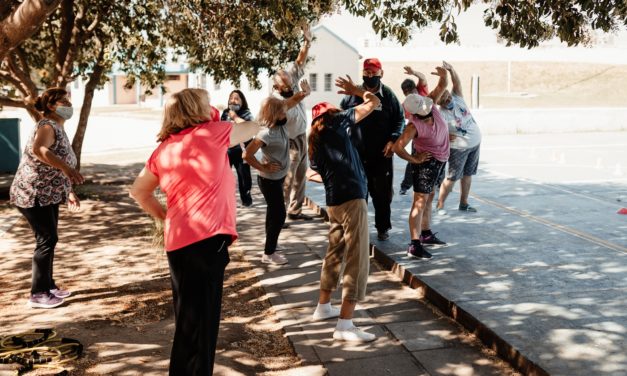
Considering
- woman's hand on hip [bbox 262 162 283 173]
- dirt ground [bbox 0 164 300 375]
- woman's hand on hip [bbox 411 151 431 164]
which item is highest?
woman's hand on hip [bbox 411 151 431 164]

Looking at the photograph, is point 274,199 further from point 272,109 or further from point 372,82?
point 372,82

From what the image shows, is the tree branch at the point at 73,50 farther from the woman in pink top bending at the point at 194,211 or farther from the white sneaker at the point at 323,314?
the woman in pink top bending at the point at 194,211

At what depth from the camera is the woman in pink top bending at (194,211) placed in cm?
367

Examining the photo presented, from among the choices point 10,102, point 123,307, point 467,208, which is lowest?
point 123,307

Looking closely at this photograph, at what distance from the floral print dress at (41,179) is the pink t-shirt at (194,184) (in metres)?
2.43

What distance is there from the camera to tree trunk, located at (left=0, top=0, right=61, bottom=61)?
511 cm

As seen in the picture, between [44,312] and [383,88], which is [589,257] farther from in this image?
[44,312]

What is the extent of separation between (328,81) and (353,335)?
164ft

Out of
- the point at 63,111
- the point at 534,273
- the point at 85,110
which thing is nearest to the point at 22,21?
the point at 63,111

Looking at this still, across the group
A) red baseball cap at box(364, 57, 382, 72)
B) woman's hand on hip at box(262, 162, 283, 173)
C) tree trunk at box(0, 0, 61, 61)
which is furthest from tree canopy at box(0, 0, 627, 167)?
woman's hand on hip at box(262, 162, 283, 173)

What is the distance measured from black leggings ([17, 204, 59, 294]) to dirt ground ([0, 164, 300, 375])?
27cm

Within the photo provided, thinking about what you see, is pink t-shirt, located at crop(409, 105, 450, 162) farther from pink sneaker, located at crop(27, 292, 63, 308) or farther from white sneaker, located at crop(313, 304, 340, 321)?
pink sneaker, located at crop(27, 292, 63, 308)

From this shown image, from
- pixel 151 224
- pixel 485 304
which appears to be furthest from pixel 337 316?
pixel 151 224

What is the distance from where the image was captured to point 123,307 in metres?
6.10
